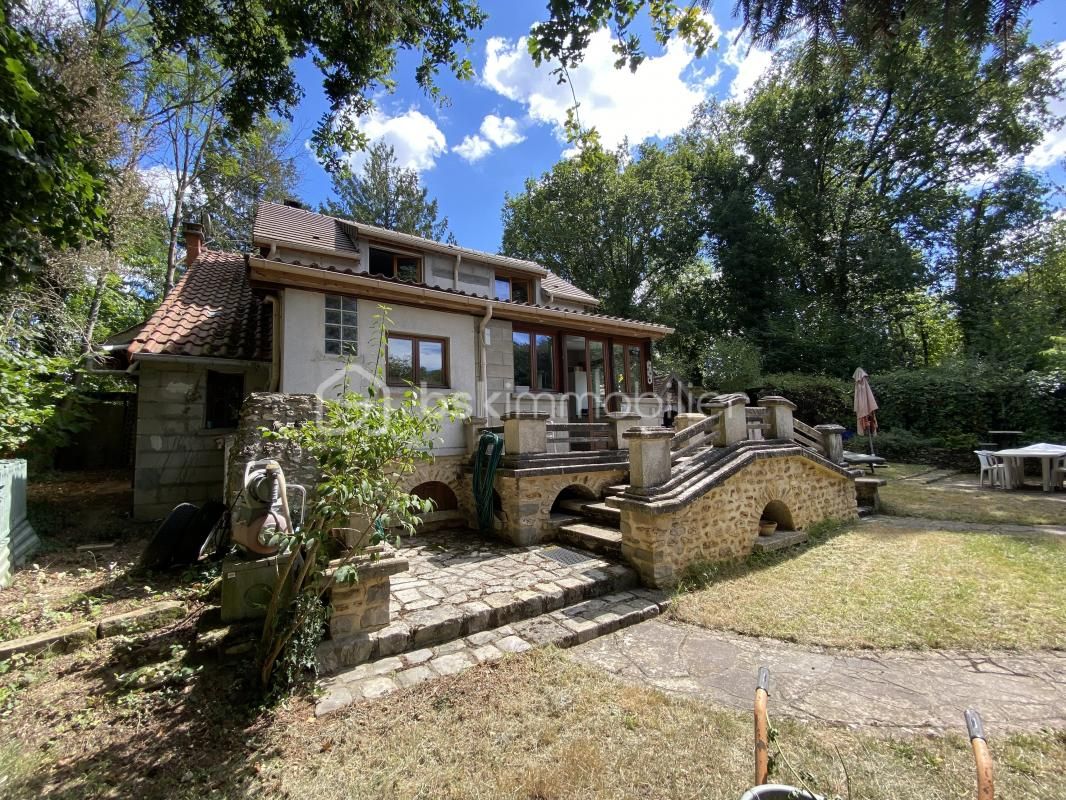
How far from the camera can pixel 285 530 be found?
10.1 ft

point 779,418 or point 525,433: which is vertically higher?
point 779,418

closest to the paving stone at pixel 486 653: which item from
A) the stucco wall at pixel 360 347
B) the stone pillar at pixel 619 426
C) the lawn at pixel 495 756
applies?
the lawn at pixel 495 756

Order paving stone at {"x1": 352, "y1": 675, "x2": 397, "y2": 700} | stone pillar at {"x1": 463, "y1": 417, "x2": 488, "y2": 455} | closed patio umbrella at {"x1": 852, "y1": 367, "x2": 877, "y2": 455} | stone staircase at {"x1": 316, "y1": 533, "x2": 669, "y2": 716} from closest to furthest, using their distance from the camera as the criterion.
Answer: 1. paving stone at {"x1": 352, "y1": 675, "x2": 397, "y2": 700}
2. stone staircase at {"x1": 316, "y1": 533, "x2": 669, "y2": 716}
3. stone pillar at {"x1": 463, "y1": 417, "x2": 488, "y2": 455}
4. closed patio umbrella at {"x1": 852, "y1": 367, "x2": 877, "y2": 455}

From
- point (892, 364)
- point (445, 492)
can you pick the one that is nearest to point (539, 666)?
point (445, 492)

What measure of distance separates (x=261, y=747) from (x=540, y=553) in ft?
12.8

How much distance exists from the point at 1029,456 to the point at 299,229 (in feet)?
59.5

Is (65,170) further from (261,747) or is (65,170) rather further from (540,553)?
(540,553)

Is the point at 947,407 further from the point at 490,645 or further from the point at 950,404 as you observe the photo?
the point at 490,645

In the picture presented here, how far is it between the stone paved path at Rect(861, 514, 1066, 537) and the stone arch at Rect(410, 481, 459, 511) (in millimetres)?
7581

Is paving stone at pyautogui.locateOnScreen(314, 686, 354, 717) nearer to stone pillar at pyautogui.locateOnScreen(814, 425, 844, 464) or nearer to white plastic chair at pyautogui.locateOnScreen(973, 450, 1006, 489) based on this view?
stone pillar at pyautogui.locateOnScreen(814, 425, 844, 464)

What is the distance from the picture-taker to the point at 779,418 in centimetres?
731

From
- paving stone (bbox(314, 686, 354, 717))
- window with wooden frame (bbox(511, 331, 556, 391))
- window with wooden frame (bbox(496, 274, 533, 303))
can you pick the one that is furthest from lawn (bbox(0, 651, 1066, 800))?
window with wooden frame (bbox(496, 274, 533, 303))

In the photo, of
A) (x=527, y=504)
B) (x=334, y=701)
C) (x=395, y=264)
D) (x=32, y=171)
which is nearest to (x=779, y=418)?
(x=527, y=504)

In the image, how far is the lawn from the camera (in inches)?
Result: 94.0
